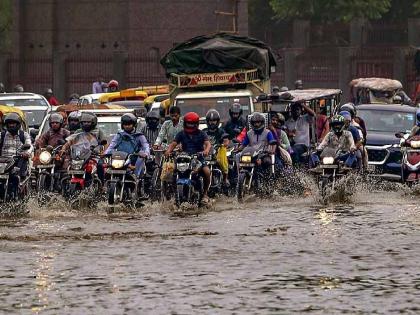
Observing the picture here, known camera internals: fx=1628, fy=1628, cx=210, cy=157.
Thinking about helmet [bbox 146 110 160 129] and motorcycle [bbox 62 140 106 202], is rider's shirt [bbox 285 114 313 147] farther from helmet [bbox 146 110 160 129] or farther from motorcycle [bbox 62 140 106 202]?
motorcycle [bbox 62 140 106 202]

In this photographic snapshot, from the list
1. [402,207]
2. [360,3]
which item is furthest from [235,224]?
[360,3]

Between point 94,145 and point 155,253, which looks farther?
point 94,145

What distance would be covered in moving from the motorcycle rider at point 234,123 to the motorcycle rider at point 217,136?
396 millimetres

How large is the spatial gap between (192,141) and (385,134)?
699cm

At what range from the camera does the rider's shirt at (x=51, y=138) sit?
2535 centimetres

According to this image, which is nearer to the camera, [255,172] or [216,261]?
[216,261]

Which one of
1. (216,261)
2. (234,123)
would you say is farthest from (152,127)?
(216,261)

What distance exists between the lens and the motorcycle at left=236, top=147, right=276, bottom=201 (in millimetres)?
24703

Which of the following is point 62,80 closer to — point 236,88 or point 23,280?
point 236,88

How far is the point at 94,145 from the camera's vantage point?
24312 mm

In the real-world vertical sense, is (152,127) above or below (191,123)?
below

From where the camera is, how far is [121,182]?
23.1 m

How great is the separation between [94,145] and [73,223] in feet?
11.4

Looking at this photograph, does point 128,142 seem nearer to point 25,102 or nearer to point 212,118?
point 212,118
